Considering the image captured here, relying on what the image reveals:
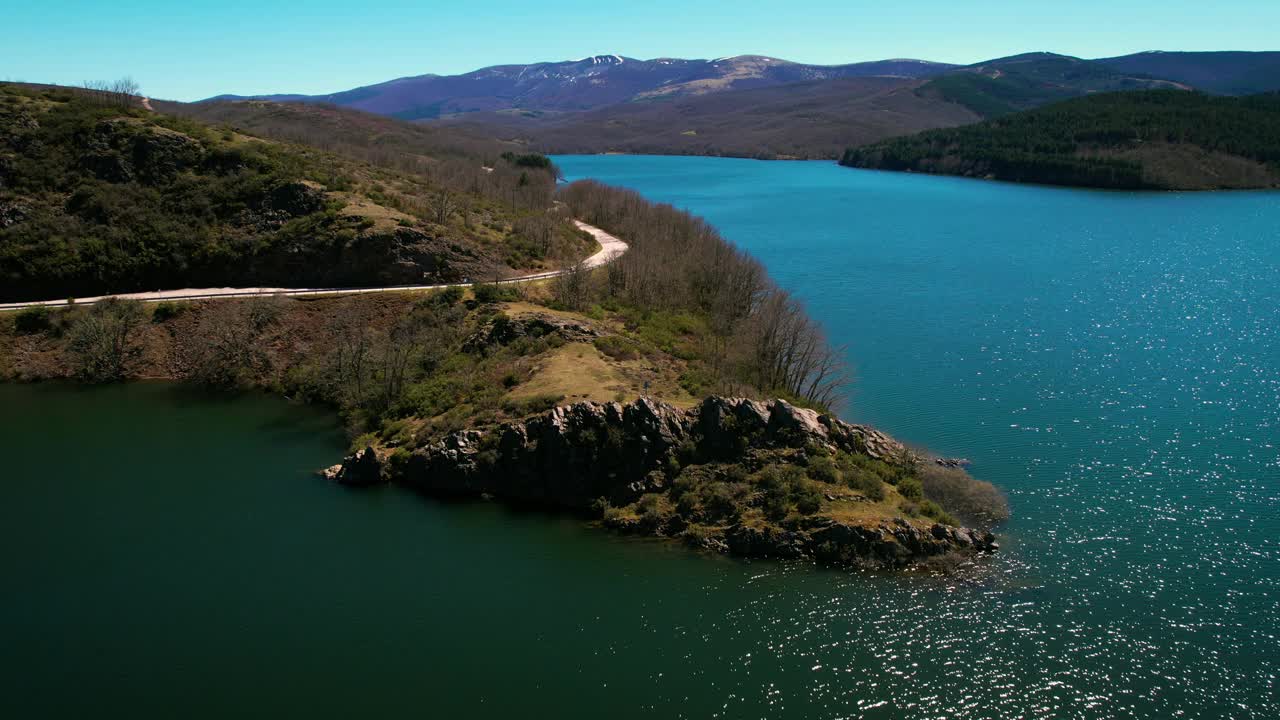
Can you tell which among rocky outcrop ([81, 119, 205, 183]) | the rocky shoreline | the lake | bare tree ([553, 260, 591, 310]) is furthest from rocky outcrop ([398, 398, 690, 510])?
rocky outcrop ([81, 119, 205, 183])

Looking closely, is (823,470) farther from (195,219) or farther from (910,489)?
(195,219)

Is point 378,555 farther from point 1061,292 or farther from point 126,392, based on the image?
point 1061,292

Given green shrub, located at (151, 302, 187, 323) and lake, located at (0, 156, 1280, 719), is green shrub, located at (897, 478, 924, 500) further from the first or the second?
green shrub, located at (151, 302, 187, 323)

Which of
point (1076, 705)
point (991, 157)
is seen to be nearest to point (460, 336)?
point (1076, 705)

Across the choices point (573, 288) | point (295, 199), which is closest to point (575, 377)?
point (573, 288)

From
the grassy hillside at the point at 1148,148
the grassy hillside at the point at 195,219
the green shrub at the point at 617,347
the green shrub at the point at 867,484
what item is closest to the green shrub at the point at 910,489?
the green shrub at the point at 867,484
